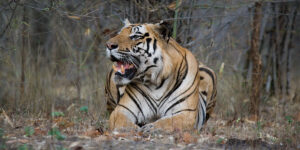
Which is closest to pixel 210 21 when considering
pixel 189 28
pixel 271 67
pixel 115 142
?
pixel 189 28

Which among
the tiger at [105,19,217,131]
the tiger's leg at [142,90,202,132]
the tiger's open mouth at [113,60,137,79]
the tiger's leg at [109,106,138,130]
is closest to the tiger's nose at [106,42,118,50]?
the tiger at [105,19,217,131]

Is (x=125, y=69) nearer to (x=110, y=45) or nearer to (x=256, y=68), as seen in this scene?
(x=110, y=45)

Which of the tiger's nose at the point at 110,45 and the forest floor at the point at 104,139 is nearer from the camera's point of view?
the forest floor at the point at 104,139

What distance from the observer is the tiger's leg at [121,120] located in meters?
4.82

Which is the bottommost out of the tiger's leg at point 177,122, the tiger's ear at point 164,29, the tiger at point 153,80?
the tiger's leg at point 177,122

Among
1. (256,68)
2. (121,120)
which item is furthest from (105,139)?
(256,68)

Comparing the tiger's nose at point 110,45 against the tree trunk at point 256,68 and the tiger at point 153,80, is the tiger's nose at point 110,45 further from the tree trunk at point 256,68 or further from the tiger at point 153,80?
the tree trunk at point 256,68

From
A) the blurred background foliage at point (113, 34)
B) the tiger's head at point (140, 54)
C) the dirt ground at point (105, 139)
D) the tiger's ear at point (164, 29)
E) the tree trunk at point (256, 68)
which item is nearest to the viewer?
the dirt ground at point (105, 139)

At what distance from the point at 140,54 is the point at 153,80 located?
0.35 metres

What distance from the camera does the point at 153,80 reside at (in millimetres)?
5117

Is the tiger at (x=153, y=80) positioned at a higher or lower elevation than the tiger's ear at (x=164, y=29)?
lower

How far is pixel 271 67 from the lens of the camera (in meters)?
9.23

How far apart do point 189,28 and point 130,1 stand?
3.53 ft

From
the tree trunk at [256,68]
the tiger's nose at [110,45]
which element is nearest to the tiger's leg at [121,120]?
the tiger's nose at [110,45]
